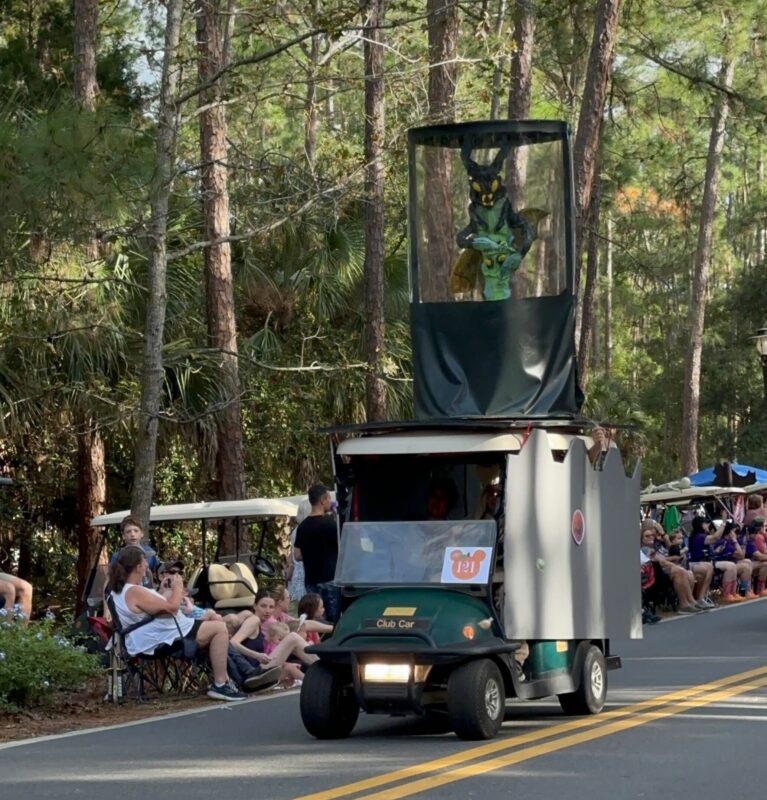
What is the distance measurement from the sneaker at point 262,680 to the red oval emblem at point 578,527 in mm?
3516

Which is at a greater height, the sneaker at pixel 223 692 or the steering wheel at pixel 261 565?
the steering wheel at pixel 261 565

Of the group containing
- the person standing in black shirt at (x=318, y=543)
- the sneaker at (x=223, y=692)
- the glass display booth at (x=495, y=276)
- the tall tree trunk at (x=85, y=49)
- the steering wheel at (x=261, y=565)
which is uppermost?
the tall tree trunk at (x=85, y=49)

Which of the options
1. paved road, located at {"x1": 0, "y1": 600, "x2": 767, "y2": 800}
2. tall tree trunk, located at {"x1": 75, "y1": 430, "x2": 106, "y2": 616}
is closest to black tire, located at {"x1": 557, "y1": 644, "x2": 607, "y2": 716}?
paved road, located at {"x1": 0, "y1": 600, "x2": 767, "y2": 800}

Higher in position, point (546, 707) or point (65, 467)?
point (65, 467)

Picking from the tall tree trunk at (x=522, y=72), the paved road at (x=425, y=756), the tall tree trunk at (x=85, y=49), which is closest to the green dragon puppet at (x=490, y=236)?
the paved road at (x=425, y=756)

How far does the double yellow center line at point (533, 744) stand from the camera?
967 cm

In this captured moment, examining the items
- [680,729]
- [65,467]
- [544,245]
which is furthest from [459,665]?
[65,467]

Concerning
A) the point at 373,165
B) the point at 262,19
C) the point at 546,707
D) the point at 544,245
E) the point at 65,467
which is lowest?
the point at 546,707

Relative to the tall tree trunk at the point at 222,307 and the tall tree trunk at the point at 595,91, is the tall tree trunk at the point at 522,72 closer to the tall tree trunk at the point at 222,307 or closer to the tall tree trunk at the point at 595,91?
the tall tree trunk at the point at 595,91

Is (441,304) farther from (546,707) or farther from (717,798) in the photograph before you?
(717,798)

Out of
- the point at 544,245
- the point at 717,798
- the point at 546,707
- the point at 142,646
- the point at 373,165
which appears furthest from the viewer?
the point at 373,165

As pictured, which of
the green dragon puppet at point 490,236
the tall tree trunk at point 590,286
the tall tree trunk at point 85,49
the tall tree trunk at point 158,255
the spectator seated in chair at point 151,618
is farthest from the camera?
the tall tree trunk at point 590,286

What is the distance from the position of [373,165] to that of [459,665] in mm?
8389

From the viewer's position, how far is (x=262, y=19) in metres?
17.4
